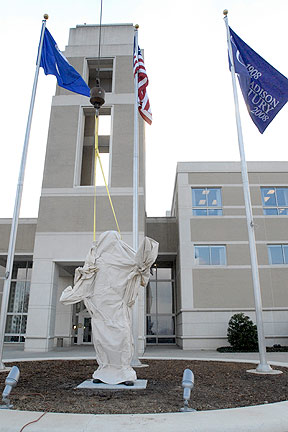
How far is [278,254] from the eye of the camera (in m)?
19.1

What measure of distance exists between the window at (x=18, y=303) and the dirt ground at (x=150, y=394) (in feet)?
55.6

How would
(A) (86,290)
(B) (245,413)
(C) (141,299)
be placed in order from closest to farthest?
1. (B) (245,413)
2. (A) (86,290)
3. (C) (141,299)

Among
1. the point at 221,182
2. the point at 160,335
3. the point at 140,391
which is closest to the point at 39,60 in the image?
the point at 140,391

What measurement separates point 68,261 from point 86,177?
714 centimetres

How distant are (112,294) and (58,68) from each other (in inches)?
337

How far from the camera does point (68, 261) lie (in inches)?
653

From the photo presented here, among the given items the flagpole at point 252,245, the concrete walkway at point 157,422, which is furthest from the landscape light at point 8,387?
the flagpole at point 252,245

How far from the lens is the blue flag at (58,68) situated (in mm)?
Result: 11102

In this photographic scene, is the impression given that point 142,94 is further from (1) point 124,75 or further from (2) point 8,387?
(2) point 8,387

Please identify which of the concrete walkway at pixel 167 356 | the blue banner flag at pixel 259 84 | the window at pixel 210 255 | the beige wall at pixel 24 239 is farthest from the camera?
the beige wall at pixel 24 239

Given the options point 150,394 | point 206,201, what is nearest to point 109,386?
point 150,394

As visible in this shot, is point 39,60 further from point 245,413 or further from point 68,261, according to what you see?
point 245,413

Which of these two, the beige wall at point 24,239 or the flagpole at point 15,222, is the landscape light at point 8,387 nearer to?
the flagpole at point 15,222

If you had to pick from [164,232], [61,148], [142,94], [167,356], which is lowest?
[167,356]
